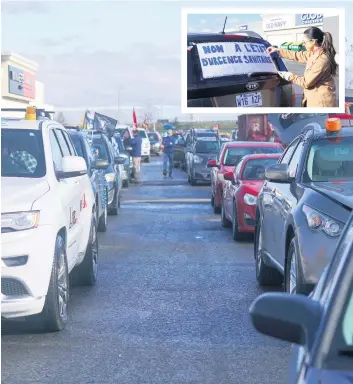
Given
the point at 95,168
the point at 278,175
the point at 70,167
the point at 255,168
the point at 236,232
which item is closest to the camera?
the point at 70,167

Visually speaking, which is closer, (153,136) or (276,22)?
(276,22)

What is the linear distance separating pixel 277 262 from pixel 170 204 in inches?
531

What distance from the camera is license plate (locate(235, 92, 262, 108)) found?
15.5 metres

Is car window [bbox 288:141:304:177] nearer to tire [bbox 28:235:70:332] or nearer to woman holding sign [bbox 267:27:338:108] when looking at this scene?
tire [bbox 28:235:70:332]

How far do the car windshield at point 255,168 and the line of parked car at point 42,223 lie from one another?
462 centimetres

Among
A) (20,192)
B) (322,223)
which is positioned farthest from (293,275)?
(20,192)

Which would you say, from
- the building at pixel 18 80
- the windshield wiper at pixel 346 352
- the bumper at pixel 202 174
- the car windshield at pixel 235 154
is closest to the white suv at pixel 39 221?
the windshield wiper at pixel 346 352

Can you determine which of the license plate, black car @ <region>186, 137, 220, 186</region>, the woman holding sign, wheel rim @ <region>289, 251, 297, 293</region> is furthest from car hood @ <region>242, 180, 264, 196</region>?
black car @ <region>186, 137, 220, 186</region>

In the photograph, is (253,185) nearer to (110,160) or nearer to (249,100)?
(249,100)

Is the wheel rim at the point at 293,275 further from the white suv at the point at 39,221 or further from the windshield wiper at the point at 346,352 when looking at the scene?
the windshield wiper at the point at 346,352

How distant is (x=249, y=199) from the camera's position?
13609mm

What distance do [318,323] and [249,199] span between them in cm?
1048

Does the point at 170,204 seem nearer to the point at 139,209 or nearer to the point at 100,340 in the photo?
the point at 139,209

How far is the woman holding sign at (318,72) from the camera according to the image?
15375 mm
